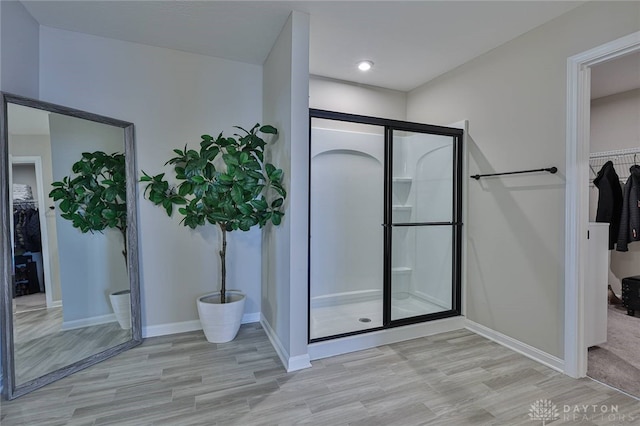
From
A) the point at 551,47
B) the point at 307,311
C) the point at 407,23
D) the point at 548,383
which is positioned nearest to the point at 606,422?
the point at 548,383

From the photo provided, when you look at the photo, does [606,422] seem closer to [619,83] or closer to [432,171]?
[432,171]

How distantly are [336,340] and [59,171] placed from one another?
2469mm

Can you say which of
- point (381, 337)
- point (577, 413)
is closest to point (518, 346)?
point (577, 413)

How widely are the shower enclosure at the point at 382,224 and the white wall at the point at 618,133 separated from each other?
245 centimetres

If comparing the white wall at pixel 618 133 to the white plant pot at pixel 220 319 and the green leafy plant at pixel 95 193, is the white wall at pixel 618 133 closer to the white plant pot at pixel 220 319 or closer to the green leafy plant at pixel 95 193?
the white plant pot at pixel 220 319

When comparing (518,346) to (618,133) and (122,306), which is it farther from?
(122,306)

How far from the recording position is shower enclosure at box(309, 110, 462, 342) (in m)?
2.84

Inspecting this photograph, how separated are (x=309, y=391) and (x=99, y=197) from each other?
220cm

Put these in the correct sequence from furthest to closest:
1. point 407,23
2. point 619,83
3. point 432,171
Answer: point 619,83
point 432,171
point 407,23

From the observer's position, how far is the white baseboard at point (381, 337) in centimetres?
249

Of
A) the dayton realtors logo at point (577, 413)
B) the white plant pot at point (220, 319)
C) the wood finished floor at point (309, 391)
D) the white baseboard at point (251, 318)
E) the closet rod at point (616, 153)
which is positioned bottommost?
the dayton realtors logo at point (577, 413)

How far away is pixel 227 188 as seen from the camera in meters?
A: 2.53

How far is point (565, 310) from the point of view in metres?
2.25

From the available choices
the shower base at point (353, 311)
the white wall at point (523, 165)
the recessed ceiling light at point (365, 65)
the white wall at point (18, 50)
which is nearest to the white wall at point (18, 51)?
the white wall at point (18, 50)
